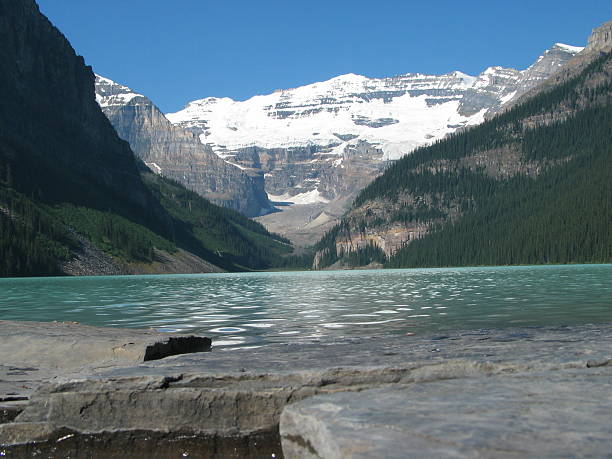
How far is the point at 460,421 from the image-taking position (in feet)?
19.0

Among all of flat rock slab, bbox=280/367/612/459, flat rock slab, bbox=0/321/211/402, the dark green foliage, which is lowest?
flat rock slab, bbox=0/321/211/402

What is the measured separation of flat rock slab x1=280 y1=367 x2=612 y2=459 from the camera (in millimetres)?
5086

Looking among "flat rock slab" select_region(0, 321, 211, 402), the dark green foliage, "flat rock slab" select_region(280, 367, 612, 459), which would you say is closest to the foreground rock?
"flat rock slab" select_region(280, 367, 612, 459)

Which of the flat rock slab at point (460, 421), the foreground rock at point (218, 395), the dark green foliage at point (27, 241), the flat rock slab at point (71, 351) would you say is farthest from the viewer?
the dark green foliage at point (27, 241)

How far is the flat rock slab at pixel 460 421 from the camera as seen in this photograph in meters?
5.09

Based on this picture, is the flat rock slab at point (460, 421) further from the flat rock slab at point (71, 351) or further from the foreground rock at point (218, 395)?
the flat rock slab at point (71, 351)

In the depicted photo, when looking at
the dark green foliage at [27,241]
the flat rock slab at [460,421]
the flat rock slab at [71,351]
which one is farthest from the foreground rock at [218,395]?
the dark green foliage at [27,241]

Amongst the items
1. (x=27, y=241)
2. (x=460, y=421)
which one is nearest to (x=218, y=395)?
(x=460, y=421)

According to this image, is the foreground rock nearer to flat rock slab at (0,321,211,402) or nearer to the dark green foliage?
flat rock slab at (0,321,211,402)

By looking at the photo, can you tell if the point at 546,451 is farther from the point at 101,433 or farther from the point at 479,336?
the point at 479,336

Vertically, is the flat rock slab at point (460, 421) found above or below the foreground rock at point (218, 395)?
above

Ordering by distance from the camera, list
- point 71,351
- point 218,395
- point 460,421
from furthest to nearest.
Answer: point 71,351 → point 218,395 → point 460,421

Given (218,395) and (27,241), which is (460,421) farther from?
(27,241)

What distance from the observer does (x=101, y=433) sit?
854 cm
